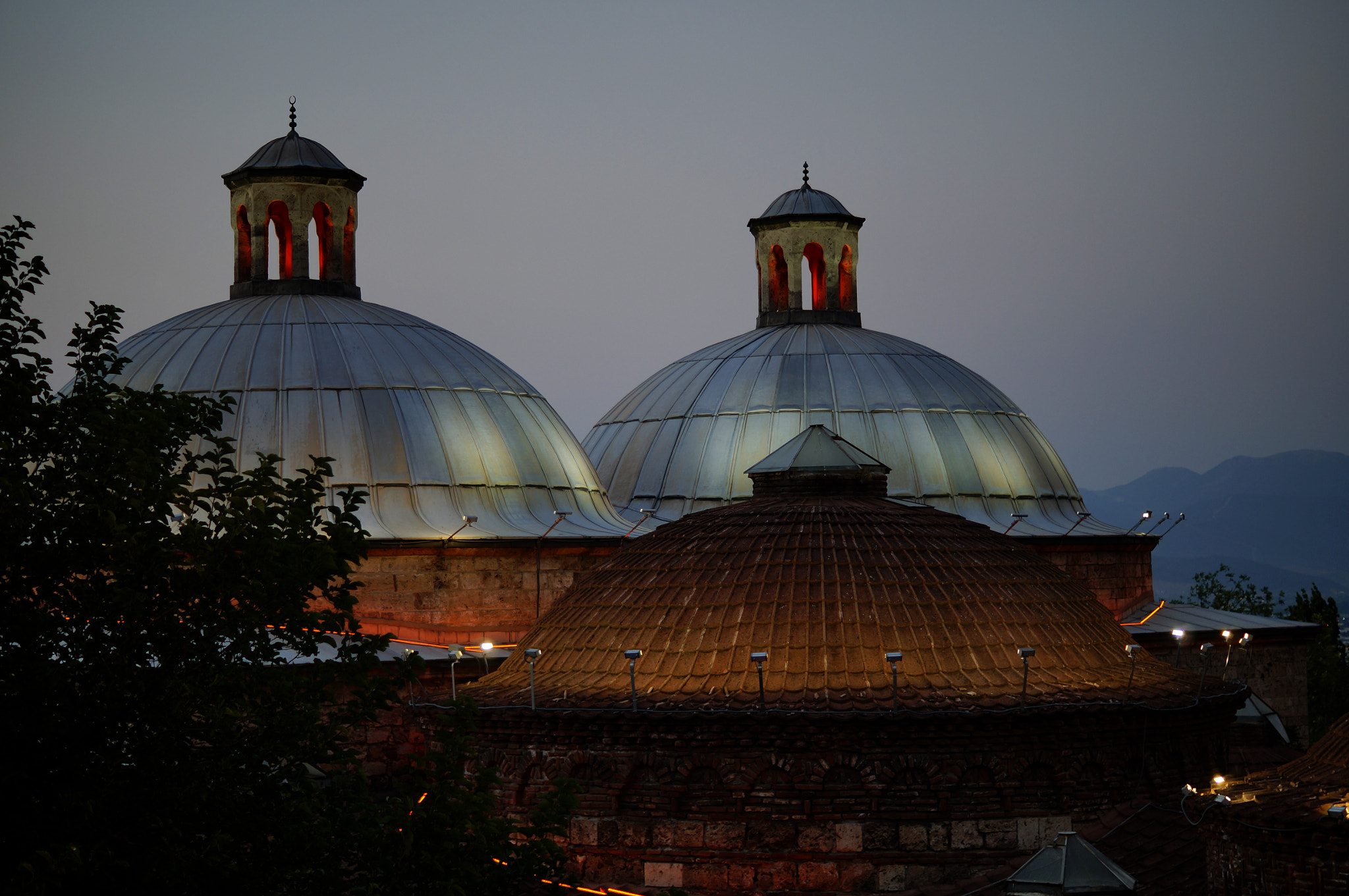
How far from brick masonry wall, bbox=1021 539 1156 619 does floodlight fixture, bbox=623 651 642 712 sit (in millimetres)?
16999

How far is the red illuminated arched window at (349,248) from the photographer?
38.0 m

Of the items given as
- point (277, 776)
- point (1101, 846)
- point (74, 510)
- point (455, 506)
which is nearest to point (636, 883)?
point (1101, 846)

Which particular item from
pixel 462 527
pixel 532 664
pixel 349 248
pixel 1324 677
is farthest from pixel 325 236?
pixel 1324 677

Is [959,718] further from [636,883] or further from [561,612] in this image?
[561,612]

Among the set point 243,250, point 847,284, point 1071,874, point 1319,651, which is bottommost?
point 1071,874

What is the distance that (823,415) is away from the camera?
40469 millimetres

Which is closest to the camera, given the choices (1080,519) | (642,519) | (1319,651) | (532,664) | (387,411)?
(532,664)

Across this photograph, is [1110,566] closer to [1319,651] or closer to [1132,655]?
[1132,655]

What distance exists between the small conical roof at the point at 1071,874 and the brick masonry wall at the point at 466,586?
46.6 feet

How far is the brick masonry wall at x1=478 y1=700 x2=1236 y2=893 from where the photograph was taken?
21203 millimetres

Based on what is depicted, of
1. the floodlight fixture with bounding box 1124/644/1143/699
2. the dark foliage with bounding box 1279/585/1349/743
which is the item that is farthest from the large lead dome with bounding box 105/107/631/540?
the dark foliage with bounding box 1279/585/1349/743

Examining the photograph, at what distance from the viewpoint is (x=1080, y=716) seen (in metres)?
22.0

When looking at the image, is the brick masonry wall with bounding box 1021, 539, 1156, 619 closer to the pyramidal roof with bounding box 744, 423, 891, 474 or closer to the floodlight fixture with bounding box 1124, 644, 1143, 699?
the pyramidal roof with bounding box 744, 423, 891, 474

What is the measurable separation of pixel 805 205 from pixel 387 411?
15.2 metres
